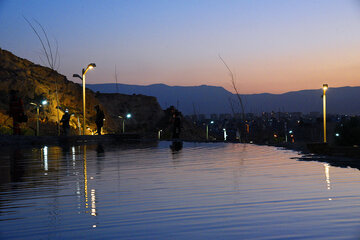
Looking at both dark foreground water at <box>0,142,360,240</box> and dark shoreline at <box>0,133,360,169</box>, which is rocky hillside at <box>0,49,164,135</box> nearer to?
dark shoreline at <box>0,133,360,169</box>

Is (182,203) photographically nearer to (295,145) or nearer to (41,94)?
(295,145)

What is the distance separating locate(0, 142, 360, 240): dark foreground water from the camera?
5.86m

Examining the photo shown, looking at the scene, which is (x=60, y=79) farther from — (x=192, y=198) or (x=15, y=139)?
(x=192, y=198)

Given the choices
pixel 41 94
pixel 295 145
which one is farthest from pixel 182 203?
pixel 41 94

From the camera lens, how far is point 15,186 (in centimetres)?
1022

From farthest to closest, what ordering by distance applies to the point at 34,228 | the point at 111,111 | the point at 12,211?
the point at 111,111 < the point at 12,211 < the point at 34,228

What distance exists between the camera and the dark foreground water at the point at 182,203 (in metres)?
5.86

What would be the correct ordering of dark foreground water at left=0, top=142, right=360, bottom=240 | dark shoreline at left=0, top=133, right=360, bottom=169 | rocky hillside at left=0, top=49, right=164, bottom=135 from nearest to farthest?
dark foreground water at left=0, top=142, right=360, bottom=240
dark shoreline at left=0, top=133, right=360, bottom=169
rocky hillside at left=0, top=49, right=164, bottom=135

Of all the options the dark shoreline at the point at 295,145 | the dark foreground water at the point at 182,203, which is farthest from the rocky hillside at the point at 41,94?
the dark foreground water at the point at 182,203

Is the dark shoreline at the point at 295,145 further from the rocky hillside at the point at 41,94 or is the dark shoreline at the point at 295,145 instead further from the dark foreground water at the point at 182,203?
the rocky hillside at the point at 41,94

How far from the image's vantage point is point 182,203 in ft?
25.6

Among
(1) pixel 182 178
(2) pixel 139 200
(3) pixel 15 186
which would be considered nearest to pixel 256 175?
(1) pixel 182 178

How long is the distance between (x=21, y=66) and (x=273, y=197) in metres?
62.5

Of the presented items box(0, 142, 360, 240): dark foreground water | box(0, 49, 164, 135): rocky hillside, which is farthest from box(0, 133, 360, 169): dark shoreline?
box(0, 49, 164, 135): rocky hillside
